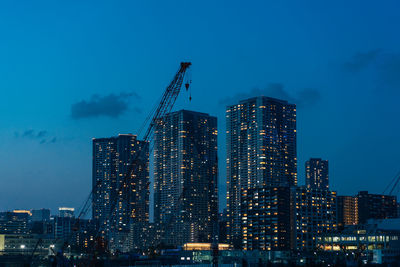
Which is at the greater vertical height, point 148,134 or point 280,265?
point 148,134

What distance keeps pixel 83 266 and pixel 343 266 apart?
6706 cm

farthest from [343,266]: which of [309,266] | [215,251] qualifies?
[215,251]

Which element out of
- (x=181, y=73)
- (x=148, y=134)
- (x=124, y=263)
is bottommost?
(x=124, y=263)

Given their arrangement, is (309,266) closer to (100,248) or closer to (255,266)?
(255,266)

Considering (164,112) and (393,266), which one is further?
(393,266)

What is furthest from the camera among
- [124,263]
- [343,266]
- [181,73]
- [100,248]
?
[100,248]

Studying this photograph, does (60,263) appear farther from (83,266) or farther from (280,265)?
(280,265)

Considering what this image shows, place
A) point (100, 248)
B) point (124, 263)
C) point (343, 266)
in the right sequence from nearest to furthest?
1. point (343, 266)
2. point (124, 263)
3. point (100, 248)

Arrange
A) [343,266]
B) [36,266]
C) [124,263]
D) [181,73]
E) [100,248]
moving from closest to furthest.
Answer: [181,73] < [36,266] < [343,266] < [124,263] < [100,248]

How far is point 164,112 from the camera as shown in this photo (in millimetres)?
A: 138250

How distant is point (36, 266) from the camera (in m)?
144

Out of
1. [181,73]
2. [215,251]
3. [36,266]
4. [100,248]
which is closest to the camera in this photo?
[215,251]

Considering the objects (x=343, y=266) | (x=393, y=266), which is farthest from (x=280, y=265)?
(x=393, y=266)

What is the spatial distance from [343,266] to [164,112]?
61836 millimetres
